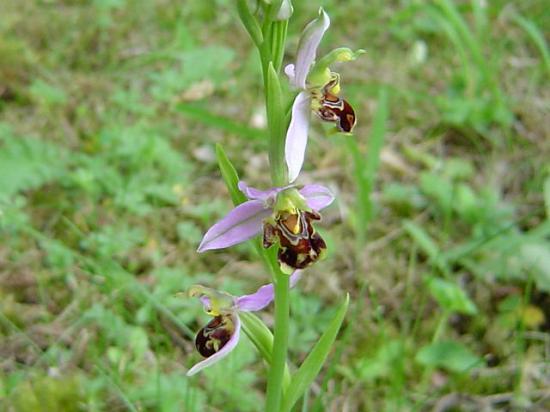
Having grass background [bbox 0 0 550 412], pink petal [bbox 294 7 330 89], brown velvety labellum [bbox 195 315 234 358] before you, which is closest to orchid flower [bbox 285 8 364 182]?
pink petal [bbox 294 7 330 89]

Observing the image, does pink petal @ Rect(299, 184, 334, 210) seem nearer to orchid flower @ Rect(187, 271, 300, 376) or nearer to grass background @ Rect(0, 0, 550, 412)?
orchid flower @ Rect(187, 271, 300, 376)

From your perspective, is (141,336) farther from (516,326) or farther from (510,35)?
(510,35)

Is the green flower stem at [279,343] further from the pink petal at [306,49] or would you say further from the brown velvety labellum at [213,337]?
the pink petal at [306,49]

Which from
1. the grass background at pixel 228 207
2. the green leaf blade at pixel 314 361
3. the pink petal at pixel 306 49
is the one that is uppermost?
the pink petal at pixel 306 49

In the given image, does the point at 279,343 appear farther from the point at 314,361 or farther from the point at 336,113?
the point at 336,113

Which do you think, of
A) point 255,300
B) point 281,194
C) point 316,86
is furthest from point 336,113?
point 255,300

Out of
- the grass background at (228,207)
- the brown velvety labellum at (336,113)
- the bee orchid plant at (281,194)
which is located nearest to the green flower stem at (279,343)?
the bee orchid plant at (281,194)

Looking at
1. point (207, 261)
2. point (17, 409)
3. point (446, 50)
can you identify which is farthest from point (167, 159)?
point (446, 50)
